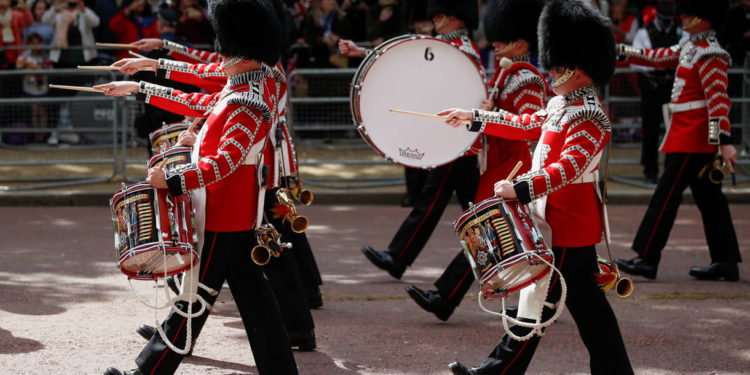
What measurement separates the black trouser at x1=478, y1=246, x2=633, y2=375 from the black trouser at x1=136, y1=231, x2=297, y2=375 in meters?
0.84

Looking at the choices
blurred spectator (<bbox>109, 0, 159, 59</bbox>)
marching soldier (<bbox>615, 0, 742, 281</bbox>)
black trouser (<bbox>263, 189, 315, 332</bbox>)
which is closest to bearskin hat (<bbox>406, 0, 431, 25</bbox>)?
marching soldier (<bbox>615, 0, 742, 281</bbox>)

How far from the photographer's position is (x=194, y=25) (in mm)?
12539

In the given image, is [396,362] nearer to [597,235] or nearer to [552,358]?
[552,358]

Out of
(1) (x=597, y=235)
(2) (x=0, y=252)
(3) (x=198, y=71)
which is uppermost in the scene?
(3) (x=198, y=71)

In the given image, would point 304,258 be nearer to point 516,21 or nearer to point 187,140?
point 187,140

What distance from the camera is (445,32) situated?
22.0 feet

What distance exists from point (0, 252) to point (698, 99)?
4.80m

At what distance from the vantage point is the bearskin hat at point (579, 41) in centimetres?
482

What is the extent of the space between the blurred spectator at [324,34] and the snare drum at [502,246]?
853 cm

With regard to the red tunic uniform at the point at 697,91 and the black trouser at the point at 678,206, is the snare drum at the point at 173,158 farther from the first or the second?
the black trouser at the point at 678,206

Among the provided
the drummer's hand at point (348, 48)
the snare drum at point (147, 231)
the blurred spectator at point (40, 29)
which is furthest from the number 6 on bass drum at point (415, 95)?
the blurred spectator at point (40, 29)

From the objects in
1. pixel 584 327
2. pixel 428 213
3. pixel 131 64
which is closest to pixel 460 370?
pixel 584 327

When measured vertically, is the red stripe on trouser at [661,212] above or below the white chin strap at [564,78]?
below

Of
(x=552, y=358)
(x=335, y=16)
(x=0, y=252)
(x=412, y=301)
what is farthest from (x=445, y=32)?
(x=335, y=16)
